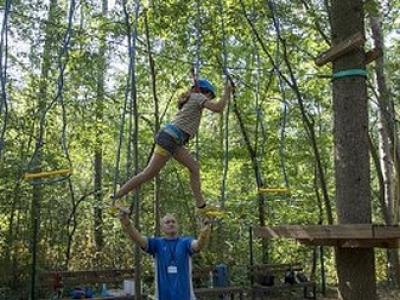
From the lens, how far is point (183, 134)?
3561 millimetres

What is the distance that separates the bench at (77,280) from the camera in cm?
658

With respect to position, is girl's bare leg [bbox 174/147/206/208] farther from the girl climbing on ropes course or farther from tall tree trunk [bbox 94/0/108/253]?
tall tree trunk [bbox 94/0/108/253]

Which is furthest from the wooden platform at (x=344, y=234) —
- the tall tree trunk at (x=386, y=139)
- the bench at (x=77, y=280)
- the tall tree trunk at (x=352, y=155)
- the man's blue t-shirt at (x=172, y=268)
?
the tall tree trunk at (x=386, y=139)

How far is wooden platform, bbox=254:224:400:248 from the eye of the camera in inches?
109

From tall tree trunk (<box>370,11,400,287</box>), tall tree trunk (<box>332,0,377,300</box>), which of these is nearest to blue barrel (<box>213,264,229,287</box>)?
tall tree trunk (<box>370,11,400,287</box>)

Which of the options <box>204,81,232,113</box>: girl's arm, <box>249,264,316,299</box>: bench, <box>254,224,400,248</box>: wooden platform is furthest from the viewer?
<box>249,264,316,299</box>: bench

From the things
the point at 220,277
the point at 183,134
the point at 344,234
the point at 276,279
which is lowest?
the point at 276,279

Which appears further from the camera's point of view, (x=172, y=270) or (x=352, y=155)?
(x=352, y=155)

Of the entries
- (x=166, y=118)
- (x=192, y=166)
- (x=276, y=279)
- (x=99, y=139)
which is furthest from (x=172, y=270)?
(x=166, y=118)

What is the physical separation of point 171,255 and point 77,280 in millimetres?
4147

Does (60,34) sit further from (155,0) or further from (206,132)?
(206,132)

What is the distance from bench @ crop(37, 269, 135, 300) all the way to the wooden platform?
3.23m

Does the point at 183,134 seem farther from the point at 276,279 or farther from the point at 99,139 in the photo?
the point at 99,139

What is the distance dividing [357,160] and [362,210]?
302 mm
